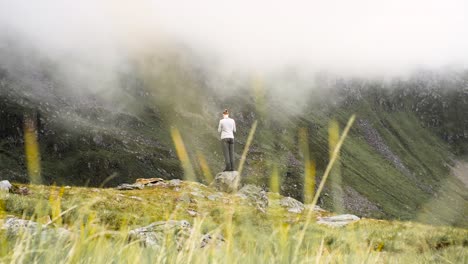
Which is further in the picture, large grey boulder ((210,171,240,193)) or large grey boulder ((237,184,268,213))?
large grey boulder ((210,171,240,193))

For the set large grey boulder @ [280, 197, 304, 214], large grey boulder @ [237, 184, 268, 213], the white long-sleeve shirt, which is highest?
the white long-sleeve shirt

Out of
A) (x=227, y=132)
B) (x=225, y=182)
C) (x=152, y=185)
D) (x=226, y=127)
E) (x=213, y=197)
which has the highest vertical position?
(x=226, y=127)

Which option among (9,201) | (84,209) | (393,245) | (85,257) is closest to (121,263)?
(85,257)

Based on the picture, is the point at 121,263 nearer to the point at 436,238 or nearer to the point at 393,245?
the point at 393,245

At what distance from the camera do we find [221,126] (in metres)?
33.1

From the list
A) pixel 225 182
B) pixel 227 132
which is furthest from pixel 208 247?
pixel 225 182

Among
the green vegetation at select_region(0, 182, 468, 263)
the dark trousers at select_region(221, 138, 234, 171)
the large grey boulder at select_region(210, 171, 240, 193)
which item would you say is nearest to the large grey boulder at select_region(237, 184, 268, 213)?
the large grey boulder at select_region(210, 171, 240, 193)

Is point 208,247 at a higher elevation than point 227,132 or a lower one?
lower

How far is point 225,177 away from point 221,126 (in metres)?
8.79

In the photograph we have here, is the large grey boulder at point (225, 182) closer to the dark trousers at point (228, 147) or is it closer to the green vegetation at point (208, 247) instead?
the dark trousers at point (228, 147)

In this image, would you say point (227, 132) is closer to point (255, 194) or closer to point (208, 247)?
point (255, 194)

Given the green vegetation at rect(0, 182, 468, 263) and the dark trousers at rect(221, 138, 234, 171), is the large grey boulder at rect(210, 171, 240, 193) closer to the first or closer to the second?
the dark trousers at rect(221, 138, 234, 171)

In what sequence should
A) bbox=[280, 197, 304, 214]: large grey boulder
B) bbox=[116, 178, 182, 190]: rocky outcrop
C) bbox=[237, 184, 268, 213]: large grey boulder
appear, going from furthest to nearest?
bbox=[116, 178, 182, 190]: rocky outcrop, bbox=[280, 197, 304, 214]: large grey boulder, bbox=[237, 184, 268, 213]: large grey boulder

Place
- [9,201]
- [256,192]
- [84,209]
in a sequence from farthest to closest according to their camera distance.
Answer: [256,192] < [9,201] < [84,209]
